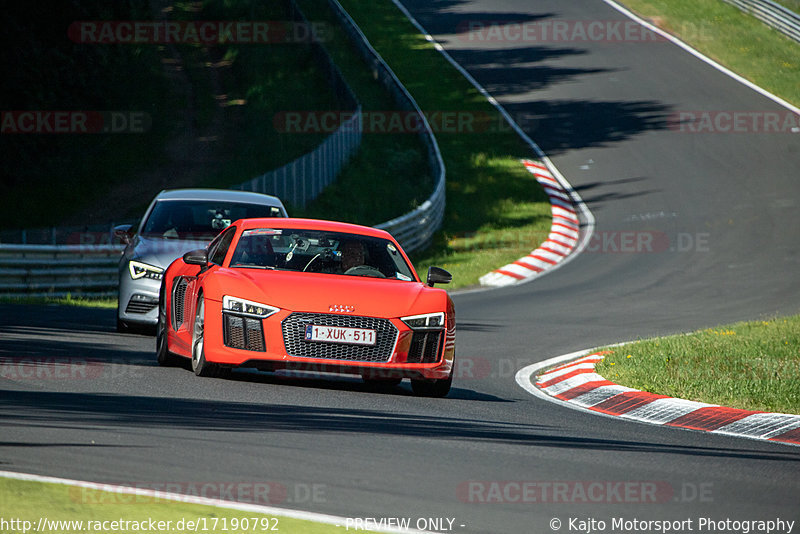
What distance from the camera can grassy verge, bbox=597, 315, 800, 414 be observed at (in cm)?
1098

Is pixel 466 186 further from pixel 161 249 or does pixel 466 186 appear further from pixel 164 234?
pixel 161 249

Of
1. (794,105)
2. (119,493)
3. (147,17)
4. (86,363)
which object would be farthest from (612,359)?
(147,17)

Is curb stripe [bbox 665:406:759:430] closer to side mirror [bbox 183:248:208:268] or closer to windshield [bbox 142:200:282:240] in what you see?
side mirror [bbox 183:248:208:268]

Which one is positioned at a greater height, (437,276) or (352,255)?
(352,255)

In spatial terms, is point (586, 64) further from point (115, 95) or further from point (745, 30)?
point (115, 95)

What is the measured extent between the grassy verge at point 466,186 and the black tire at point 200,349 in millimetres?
13462

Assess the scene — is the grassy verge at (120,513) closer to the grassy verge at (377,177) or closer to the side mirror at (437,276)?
the side mirror at (437,276)

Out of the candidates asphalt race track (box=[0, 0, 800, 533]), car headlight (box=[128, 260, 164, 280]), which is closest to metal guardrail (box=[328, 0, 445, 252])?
asphalt race track (box=[0, 0, 800, 533])

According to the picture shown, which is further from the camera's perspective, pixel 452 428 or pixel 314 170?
pixel 314 170

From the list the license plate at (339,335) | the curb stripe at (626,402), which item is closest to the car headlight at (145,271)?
the license plate at (339,335)

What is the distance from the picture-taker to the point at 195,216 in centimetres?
1516

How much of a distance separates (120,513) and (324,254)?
18.3ft

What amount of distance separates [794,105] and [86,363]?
3416 centimetres

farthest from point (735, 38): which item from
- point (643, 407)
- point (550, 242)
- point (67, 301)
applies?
point (643, 407)
